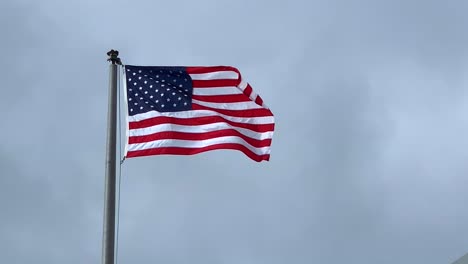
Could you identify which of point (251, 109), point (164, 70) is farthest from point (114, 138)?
point (251, 109)

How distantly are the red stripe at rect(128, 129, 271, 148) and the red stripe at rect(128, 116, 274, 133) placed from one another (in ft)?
0.77

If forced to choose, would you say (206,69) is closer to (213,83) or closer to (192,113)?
(213,83)

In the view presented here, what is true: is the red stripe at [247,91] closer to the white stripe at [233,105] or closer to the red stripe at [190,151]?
the white stripe at [233,105]

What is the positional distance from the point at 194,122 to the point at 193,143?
52 centimetres

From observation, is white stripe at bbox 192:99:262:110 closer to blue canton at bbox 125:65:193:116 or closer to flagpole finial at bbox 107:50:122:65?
blue canton at bbox 125:65:193:116

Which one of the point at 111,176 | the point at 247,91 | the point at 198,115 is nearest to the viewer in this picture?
the point at 111,176

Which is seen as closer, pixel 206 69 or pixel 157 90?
pixel 157 90

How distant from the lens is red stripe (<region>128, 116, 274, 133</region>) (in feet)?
54.7

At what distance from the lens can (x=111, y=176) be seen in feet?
45.8

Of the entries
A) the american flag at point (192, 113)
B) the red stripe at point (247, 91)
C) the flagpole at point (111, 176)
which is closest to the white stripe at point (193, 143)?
the american flag at point (192, 113)

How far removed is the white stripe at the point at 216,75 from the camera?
18.2 meters

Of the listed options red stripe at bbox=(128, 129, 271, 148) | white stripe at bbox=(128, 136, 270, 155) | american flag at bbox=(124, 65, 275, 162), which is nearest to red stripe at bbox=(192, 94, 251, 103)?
american flag at bbox=(124, 65, 275, 162)

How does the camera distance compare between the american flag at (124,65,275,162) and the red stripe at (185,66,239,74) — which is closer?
the american flag at (124,65,275,162)

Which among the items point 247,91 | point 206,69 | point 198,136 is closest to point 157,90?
point 198,136
